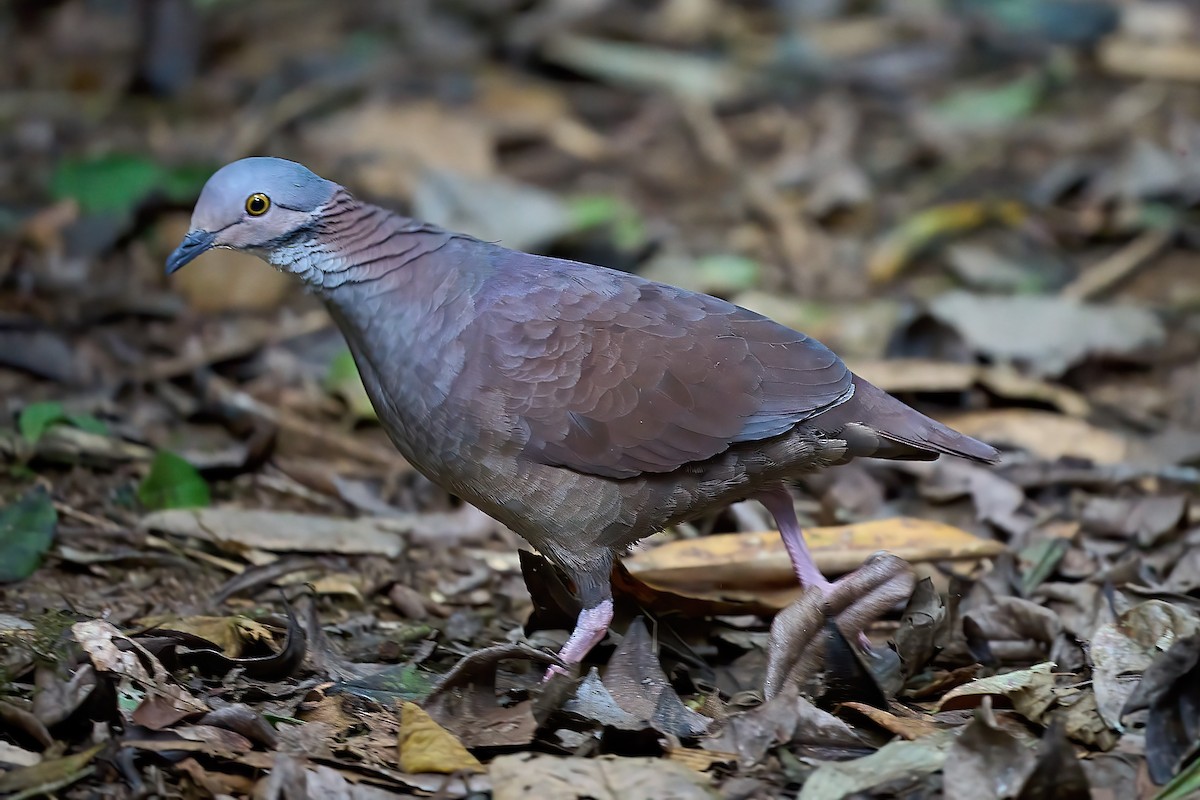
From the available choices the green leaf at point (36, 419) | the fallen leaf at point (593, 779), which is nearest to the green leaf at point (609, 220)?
the green leaf at point (36, 419)

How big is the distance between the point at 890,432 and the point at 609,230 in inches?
145

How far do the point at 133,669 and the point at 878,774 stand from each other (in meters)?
1.82

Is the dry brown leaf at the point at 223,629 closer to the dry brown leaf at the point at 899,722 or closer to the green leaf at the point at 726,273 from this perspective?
the dry brown leaf at the point at 899,722

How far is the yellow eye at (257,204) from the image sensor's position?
3.98 metres

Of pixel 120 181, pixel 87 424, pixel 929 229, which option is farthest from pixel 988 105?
pixel 87 424

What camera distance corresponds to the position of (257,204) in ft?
13.1

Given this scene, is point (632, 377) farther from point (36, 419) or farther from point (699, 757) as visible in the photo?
point (36, 419)

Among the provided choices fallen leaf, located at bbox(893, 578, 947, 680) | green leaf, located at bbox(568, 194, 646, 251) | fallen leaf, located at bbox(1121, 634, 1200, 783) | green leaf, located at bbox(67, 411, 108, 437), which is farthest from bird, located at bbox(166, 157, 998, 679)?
green leaf, located at bbox(568, 194, 646, 251)

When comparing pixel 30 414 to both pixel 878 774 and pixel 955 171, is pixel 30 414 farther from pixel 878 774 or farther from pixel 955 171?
pixel 955 171

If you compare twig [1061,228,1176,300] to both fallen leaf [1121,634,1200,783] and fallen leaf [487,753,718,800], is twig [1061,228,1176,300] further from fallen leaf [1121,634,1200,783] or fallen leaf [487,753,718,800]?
fallen leaf [487,753,718,800]

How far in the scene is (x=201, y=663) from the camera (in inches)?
144

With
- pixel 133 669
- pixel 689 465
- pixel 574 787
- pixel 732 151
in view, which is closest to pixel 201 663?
pixel 133 669

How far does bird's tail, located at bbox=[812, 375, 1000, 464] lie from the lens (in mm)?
4121

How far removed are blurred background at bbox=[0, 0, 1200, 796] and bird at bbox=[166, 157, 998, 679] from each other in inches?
25.6
